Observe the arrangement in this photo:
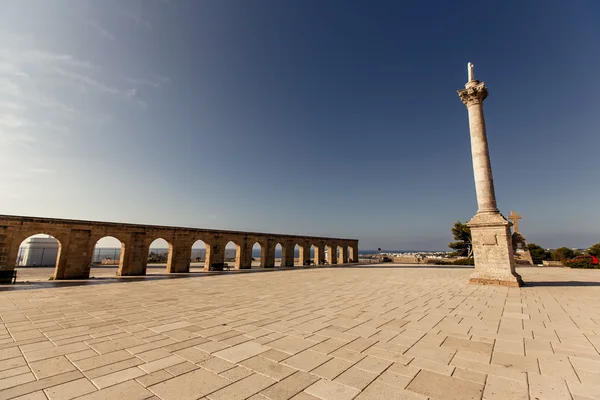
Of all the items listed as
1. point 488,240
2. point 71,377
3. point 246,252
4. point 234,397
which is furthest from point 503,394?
point 246,252

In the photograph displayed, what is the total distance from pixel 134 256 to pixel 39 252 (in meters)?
17.1

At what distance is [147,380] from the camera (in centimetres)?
327

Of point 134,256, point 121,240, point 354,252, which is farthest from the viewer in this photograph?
point 354,252

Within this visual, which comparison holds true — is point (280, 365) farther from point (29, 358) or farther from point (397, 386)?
point (29, 358)

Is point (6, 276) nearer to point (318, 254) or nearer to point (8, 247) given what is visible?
point (8, 247)

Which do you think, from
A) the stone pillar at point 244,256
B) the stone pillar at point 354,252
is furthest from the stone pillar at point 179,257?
the stone pillar at point 354,252

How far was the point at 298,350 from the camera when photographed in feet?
14.2

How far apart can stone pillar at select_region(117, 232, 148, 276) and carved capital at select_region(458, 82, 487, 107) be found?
68.0ft

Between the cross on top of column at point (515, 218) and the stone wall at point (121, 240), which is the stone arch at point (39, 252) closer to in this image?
the stone wall at point (121, 240)

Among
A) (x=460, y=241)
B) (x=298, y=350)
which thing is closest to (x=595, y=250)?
(x=460, y=241)

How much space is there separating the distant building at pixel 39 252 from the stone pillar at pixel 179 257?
16724 millimetres

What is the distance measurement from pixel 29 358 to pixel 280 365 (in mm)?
3759

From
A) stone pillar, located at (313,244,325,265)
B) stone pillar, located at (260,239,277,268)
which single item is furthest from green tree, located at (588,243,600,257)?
stone pillar, located at (260,239,277,268)

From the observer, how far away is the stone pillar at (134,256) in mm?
16073
